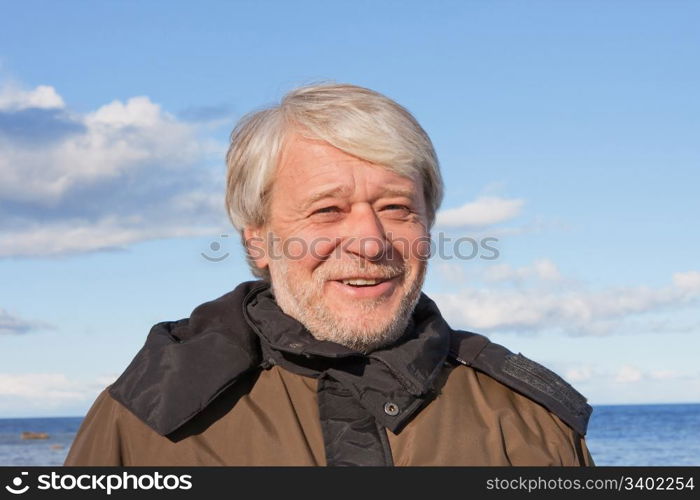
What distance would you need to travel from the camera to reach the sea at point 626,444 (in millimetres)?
28938

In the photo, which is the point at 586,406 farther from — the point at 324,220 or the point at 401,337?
the point at 324,220

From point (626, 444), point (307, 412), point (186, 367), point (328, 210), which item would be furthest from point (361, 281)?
point (626, 444)

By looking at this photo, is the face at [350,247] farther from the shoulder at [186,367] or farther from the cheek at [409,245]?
the shoulder at [186,367]

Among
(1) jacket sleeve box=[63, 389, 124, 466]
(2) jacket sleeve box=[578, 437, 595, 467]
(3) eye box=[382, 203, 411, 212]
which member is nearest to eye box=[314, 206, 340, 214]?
(3) eye box=[382, 203, 411, 212]

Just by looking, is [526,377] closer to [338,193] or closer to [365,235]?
[365,235]

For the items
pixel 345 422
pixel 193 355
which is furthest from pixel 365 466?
pixel 193 355

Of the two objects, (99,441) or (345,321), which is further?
(345,321)

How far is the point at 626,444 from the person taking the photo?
109 ft

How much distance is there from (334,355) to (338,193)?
57 centimetres

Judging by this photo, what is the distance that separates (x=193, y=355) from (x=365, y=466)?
0.69m

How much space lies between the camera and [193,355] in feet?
10.4

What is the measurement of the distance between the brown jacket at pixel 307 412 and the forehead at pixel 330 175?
475 millimetres
